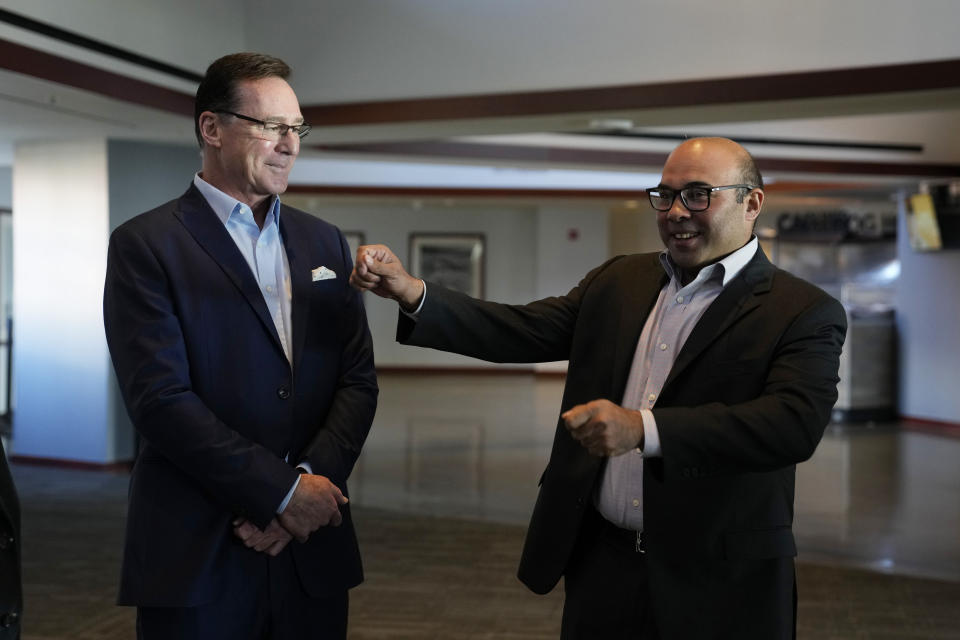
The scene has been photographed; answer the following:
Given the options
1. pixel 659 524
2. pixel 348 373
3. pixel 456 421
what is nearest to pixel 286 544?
pixel 348 373

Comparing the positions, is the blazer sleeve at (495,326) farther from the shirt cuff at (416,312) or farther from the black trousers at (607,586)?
the black trousers at (607,586)

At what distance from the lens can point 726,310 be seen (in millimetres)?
2242

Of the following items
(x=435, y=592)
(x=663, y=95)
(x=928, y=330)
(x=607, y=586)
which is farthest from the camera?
(x=928, y=330)

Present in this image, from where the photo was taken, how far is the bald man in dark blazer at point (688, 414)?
2.06m

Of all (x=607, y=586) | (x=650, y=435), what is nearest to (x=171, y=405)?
(x=650, y=435)

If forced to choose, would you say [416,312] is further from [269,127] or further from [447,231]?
[447,231]

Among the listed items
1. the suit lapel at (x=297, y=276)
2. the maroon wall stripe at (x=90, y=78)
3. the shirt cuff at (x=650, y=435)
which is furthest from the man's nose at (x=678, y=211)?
the maroon wall stripe at (x=90, y=78)

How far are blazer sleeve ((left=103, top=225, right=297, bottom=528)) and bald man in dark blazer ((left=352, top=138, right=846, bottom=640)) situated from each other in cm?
43

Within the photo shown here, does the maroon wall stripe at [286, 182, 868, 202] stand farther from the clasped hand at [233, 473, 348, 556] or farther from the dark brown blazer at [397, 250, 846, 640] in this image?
the clasped hand at [233, 473, 348, 556]

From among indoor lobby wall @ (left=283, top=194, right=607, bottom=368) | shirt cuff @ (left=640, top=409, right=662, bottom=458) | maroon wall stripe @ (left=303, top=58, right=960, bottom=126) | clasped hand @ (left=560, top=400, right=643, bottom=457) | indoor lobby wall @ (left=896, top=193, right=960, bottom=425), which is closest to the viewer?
clasped hand @ (left=560, top=400, right=643, bottom=457)

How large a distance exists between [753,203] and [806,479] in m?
6.73

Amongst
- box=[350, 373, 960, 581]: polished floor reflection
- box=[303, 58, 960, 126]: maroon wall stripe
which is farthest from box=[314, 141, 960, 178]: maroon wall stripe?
box=[350, 373, 960, 581]: polished floor reflection

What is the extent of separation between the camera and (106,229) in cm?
820

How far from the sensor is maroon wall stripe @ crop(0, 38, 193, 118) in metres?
5.59
